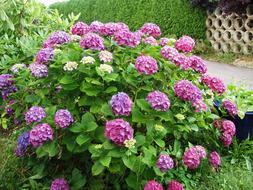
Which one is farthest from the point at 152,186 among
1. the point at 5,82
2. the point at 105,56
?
the point at 5,82

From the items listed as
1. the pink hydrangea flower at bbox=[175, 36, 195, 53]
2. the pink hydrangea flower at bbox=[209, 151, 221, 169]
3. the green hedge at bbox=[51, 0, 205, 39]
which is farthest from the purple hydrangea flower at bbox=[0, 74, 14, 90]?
the green hedge at bbox=[51, 0, 205, 39]

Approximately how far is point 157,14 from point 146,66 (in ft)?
31.5

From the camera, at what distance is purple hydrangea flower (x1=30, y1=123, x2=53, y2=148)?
2.38 metres

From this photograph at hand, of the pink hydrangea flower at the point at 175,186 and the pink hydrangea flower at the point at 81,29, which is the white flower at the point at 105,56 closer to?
the pink hydrangea flower at the point at 81,29

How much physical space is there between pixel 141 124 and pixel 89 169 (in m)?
0.50

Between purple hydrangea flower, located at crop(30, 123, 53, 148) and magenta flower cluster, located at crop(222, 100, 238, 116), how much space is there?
137cm

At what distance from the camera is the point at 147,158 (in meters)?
2.35

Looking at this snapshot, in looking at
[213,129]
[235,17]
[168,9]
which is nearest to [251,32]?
[235,17]

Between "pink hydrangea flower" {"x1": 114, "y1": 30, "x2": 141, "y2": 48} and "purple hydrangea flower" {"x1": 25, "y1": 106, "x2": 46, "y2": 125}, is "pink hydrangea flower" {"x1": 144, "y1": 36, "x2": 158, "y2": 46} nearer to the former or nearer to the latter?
"pink hydrangea flower" {"x1": 114, "y1": 30, "x2": 141, "y2": 48}

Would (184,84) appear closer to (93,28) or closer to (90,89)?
(90,89)

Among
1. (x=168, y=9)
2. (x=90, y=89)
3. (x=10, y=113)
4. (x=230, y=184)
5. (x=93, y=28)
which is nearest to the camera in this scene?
(x=90, y=89)

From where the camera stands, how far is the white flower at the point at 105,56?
2.52 metres

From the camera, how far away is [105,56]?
2.53 meters

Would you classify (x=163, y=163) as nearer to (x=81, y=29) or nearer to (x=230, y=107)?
(x=230, y=107)
